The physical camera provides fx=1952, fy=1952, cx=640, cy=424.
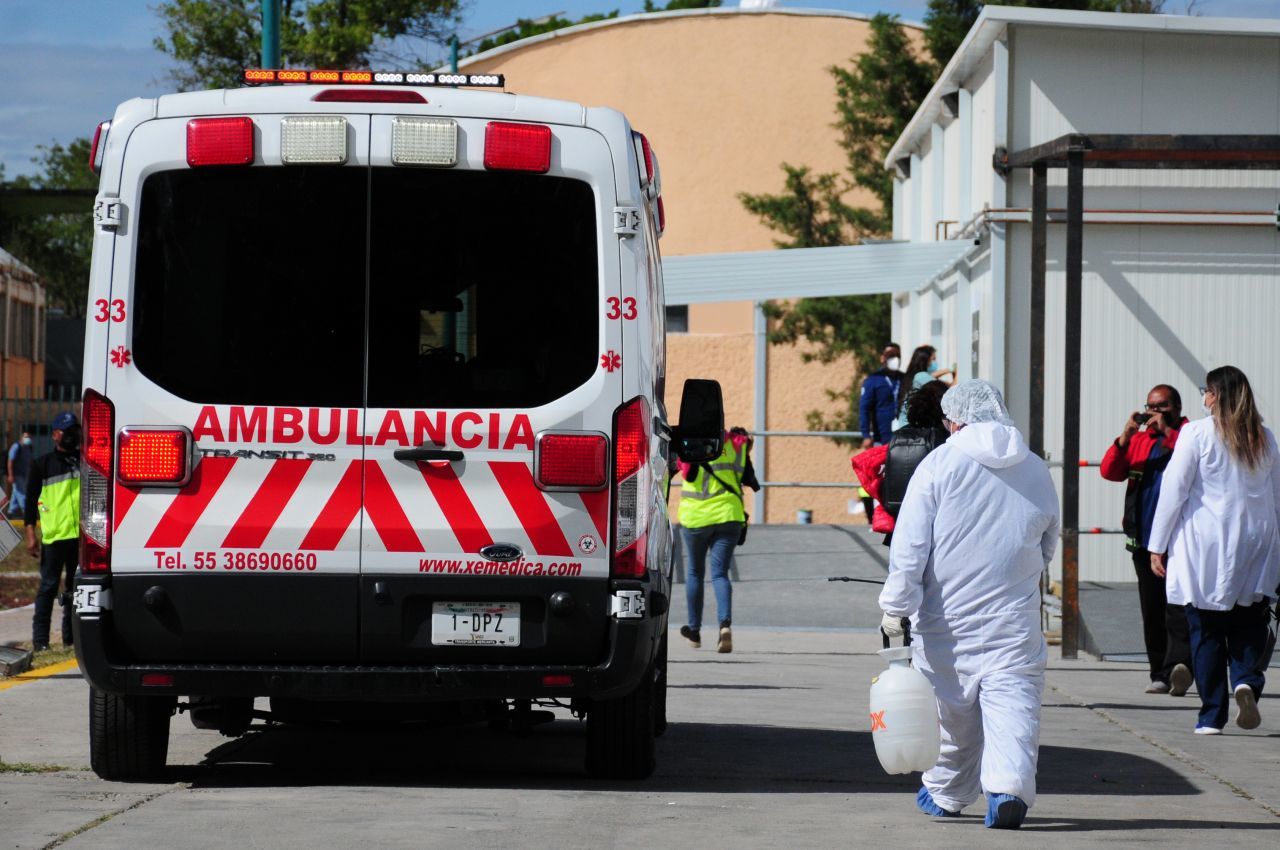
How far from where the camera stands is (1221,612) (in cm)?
965

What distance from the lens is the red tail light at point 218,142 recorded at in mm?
6922

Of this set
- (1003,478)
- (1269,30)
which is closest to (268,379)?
(1003,478)

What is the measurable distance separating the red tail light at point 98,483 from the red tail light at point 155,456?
59 mm

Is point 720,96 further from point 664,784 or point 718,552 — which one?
point 664,784

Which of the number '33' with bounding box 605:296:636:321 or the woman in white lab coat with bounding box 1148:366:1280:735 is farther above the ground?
the number '33' with bounding box 605:296:636:321

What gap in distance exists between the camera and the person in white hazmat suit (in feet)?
21.9

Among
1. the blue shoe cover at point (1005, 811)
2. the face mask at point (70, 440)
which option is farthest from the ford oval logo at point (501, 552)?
the face mask at point (70, 440)

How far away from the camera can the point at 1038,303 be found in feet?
47.6

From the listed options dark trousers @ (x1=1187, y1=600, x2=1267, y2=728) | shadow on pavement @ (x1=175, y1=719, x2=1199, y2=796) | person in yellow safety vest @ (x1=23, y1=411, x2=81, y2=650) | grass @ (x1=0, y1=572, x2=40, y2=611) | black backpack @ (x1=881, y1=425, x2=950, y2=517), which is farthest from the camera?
grass @ (x1=0, y1=572, x2=40, y2=611)

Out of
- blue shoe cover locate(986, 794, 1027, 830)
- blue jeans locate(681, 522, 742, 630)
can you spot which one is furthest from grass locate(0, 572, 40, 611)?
blue shoe cover locate(986, 794, 1027, 830)

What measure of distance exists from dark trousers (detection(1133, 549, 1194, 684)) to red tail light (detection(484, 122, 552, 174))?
5.64m

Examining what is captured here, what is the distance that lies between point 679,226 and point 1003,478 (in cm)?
3373

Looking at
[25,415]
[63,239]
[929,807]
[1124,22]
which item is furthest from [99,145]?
[63,239]

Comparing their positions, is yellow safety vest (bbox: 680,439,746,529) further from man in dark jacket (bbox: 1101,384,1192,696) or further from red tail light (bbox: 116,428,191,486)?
red tail light (bbox: 116,428,191,486)
